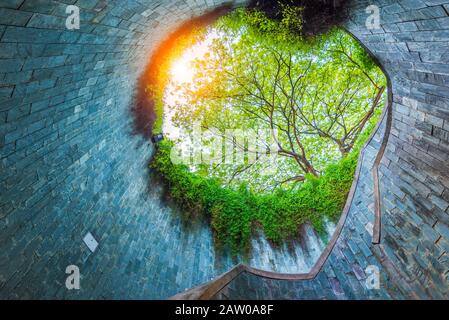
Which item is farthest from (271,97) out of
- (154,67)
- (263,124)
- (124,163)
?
(124,163)

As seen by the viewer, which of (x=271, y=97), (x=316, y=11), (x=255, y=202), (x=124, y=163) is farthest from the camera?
(x=271, y=97)

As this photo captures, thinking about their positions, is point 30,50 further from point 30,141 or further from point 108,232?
point 108,232

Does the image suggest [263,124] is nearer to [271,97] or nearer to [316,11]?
[271,97]

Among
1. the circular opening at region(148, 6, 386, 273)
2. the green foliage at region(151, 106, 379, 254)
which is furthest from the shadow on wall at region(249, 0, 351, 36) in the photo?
the green foliage at region(151, 106, 379, 254)

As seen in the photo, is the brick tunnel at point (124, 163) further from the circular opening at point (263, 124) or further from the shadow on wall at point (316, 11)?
the circular opening at point (263, 124)

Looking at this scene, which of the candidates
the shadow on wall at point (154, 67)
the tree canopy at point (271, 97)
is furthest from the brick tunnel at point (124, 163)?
the tree canopy at point (271, 97)

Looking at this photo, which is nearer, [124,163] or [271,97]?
[124,163]
